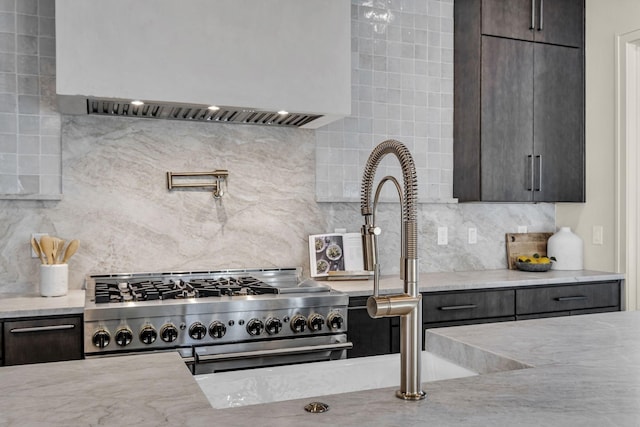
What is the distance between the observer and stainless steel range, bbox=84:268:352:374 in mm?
2408

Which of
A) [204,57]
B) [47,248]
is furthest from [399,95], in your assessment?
[47,248]

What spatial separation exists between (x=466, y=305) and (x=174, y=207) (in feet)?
5.51

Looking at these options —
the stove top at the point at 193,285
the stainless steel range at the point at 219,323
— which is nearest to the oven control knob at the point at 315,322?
the stainless steel range at the point at 219,323

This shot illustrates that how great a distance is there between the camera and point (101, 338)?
7.80ft

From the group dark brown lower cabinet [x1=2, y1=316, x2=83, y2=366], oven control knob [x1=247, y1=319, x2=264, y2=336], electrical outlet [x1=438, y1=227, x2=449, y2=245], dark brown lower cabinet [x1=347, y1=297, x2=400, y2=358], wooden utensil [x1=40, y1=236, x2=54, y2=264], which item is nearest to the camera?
dark brown lower cabinet [x1=2, y1=316, x2=83, y2=366]

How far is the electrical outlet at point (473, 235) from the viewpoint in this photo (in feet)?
12.7

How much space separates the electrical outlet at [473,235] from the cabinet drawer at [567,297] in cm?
62

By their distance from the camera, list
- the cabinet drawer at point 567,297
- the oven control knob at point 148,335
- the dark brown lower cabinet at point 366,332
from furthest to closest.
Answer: the cabinet drawer at point 567,297 < the dark brown lower cabinet at point 366,332 < the oven control knob at point 148,335

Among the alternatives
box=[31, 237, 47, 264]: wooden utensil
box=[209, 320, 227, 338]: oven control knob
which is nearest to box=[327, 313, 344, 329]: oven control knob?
box=[209, 320, 227, 338]: oven control knob

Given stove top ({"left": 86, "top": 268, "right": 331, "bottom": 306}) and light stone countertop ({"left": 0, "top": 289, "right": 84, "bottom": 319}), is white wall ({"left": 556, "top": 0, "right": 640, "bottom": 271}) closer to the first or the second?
stove top ({"left": 86, "top": 268, "right": 331, "bottom": 306})

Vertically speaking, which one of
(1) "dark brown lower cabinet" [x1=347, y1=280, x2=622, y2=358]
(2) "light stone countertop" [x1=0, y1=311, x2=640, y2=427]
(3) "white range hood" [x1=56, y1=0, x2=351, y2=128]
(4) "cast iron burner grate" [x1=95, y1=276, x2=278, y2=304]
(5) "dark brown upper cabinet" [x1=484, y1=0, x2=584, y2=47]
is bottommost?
(1) "dark brown lower cabinet" [x1=347, y1=280, x2=622, y2=358]

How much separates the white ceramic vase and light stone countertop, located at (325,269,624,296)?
0.10 m

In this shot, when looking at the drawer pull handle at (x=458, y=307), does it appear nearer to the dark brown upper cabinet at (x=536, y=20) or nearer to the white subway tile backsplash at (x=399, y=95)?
the white subway tile backsplash at (x=399, y=95)

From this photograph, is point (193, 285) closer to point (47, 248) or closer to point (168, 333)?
point (168, 333)
